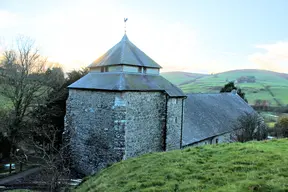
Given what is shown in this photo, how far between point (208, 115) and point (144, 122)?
37.7ft

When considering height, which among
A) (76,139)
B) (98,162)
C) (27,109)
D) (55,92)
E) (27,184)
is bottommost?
(27,184)

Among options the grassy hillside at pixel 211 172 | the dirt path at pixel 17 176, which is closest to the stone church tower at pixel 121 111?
the dirt path at pixel 17 176

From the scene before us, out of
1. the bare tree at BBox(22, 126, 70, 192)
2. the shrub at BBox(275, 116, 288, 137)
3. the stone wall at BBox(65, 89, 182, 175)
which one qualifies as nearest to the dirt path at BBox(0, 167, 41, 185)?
the bare tree at BBox(22, 126, 70, 192)

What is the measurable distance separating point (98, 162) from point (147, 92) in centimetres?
489

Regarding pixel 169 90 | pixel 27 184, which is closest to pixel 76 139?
pixel 27 184

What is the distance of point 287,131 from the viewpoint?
23922 mm

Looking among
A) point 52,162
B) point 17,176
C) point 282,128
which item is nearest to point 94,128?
point 52,162

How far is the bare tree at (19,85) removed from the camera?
19.4 m

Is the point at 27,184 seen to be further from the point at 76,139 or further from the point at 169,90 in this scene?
the point at 169,90

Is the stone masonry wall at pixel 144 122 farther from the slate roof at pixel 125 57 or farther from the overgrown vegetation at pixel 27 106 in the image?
the overgrown vegetation at pixel 27 106

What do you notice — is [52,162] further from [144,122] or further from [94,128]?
[144,122]

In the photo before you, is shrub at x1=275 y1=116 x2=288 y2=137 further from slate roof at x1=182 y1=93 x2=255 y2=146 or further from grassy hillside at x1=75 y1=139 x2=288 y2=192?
grassy hillside at x1=75 y1=139 x2=288 y2=192

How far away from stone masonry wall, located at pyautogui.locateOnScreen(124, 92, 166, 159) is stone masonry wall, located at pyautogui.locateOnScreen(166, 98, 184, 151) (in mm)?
352

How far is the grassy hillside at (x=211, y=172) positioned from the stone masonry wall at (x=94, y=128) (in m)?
4.21
